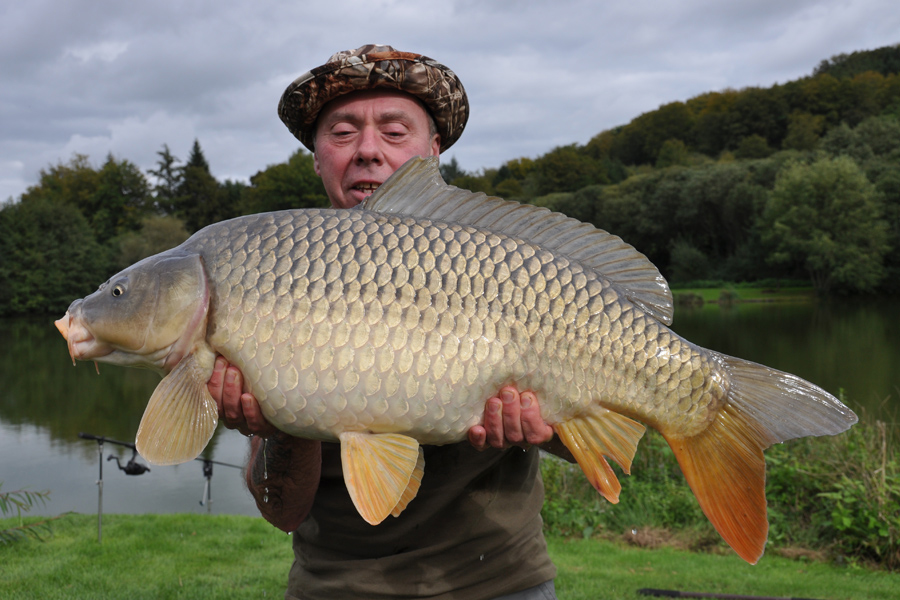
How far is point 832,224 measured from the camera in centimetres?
2580

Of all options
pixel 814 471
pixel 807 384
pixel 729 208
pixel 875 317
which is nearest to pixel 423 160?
pixel 807 384

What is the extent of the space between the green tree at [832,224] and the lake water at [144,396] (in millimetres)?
3431

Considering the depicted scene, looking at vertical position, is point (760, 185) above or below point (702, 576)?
above

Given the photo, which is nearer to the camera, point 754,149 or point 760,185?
point 760,185

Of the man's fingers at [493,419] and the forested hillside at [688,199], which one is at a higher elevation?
the forested hillside at [688,199]

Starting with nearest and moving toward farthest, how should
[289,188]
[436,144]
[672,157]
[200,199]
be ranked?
[436,144] → [289,188] → [200,199] → [672,157]

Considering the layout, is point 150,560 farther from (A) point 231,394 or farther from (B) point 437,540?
(A) point 231,394

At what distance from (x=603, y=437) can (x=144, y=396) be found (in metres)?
12.9

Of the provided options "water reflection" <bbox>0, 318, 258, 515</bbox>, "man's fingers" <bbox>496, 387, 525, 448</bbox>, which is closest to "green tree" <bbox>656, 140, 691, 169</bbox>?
"water reflection" <bbox>0, 318, 258, 515</bbox>

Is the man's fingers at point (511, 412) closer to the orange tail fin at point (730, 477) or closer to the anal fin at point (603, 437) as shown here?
the anal fin at point (603, 437)

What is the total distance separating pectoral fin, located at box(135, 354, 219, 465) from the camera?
116 centimetres

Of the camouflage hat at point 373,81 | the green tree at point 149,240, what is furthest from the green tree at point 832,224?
the camouflage hat at point 373,81

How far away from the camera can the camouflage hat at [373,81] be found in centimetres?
176

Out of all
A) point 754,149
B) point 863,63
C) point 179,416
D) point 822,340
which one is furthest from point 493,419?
point 863,63
